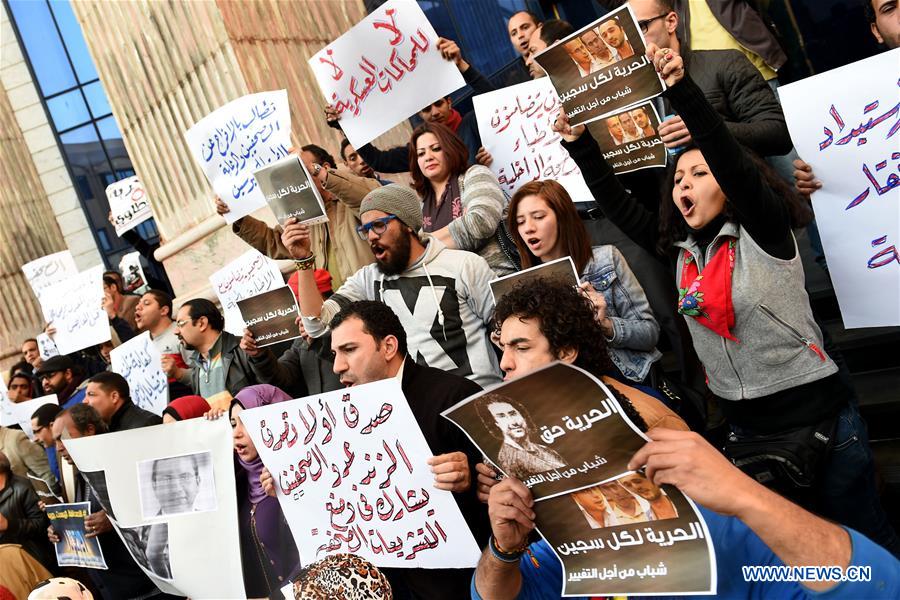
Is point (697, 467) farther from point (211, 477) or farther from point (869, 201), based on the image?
point (211, 477)

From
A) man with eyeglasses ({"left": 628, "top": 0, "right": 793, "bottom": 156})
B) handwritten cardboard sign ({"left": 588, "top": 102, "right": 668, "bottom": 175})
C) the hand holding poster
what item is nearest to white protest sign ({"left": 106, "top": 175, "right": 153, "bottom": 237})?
the hand holding poster

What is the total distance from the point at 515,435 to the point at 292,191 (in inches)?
105

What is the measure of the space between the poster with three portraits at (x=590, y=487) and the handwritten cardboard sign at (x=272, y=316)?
264 centimetres

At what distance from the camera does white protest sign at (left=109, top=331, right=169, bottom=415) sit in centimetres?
571

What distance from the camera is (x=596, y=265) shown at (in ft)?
10.5

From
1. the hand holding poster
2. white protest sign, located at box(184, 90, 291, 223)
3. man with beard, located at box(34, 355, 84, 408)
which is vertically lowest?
the hand holding poster

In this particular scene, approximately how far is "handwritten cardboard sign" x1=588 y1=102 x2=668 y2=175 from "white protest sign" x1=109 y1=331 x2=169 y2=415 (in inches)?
→ 142

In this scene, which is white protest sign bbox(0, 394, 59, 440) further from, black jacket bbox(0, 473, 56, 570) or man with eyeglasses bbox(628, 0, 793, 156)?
man with eyeglasses bbox(628, 0, 793, 156)

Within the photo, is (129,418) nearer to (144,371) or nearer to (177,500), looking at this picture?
(144,371)

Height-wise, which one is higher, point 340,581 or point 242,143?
point 242,143

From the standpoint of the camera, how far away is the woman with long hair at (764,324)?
2.38 m

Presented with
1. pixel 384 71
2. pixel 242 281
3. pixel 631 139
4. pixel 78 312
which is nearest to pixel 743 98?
pixel 631 139

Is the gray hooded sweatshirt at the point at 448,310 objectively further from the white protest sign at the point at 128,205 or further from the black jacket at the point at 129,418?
the white protest sign at the point at 128,205

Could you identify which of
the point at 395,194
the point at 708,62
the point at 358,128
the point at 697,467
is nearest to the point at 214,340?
the point at 358,128
